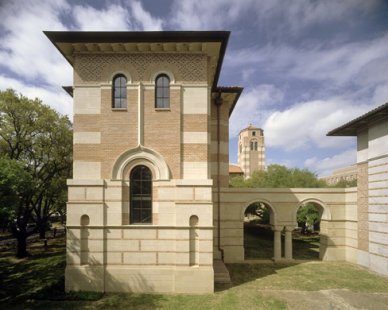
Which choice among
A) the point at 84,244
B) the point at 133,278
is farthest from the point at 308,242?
the point at 84,244

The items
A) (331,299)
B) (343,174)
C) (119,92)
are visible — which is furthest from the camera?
(343,174)

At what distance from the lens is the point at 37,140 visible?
59.7 ft

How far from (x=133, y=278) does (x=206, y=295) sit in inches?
137

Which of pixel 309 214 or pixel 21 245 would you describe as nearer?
pixel 21 245

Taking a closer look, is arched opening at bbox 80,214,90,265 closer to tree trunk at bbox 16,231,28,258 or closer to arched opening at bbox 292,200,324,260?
tree trunk at bbox 16,231,28,258

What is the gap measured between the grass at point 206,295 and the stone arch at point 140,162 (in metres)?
5.41

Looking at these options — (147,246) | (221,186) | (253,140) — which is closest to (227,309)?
(147,246)

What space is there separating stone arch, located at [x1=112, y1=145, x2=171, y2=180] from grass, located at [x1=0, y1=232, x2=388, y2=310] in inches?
213

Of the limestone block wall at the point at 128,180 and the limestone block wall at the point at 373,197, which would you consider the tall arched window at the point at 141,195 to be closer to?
the limestone block wall at the point at 128,180

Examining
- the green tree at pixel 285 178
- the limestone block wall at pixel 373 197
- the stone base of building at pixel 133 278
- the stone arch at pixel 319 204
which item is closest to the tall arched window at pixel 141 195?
the stone base of building at pixel 133 278

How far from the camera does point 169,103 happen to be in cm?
1173

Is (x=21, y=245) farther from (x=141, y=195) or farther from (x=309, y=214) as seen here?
(x=309, y=214)

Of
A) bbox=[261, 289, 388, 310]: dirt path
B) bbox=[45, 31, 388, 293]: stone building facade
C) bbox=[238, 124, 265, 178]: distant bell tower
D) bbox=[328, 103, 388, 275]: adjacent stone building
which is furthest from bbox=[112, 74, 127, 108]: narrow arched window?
bbox=[238, 124, 265, 178]: distant bell tower

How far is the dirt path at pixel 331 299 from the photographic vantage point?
398 inches
